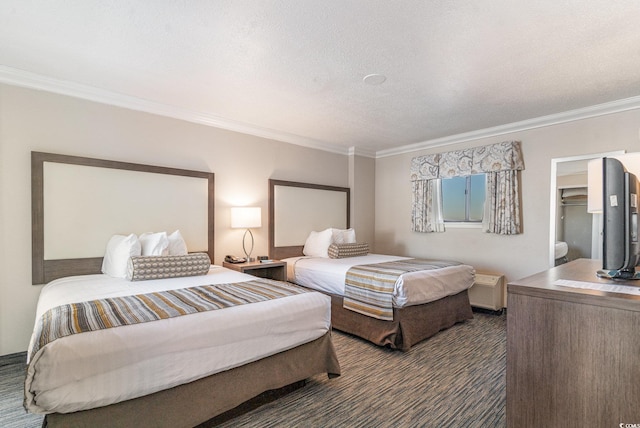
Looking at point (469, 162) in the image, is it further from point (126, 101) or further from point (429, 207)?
point (126, 101)

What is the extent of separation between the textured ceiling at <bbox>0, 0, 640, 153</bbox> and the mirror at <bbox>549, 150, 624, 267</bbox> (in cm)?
70

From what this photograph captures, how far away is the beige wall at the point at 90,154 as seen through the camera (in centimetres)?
266

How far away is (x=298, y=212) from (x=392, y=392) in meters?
2.91

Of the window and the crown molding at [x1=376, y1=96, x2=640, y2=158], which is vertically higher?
the crown molding at [x1=376, y1=96, x2=640, y2=158]

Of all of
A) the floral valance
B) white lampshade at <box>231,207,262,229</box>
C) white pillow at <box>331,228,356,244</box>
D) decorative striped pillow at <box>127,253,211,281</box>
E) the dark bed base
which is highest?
the floral valance

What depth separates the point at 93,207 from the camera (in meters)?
3.00

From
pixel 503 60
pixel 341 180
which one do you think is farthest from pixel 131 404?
pixel 341 180

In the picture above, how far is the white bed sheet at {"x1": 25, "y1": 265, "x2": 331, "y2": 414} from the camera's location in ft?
4.33

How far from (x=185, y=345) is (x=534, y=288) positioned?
173 centimetres

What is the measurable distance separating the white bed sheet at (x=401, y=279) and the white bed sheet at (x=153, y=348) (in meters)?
0.98

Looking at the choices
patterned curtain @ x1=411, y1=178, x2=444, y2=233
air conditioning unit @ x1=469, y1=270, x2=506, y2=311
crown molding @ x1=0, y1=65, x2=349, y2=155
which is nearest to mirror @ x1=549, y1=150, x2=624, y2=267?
air conditioning unit @ x1=469, y1=270, x2=506, y2=311

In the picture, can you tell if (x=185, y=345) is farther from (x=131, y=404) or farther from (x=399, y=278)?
(x=399, y=278)

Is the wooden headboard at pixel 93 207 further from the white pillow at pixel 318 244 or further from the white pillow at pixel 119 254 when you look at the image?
the white pillow at pixel 318 244

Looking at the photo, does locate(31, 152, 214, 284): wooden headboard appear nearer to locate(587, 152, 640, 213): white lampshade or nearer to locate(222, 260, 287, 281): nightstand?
locate(222, 260, 287, 281): nightstand
